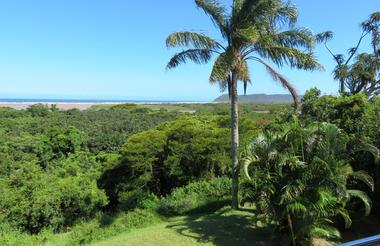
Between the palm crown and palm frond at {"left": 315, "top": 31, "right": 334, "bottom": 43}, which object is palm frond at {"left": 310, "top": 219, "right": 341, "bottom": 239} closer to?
the palm crown

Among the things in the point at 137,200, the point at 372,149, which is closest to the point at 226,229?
the point at 372,149

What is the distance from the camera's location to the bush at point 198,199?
11.9m

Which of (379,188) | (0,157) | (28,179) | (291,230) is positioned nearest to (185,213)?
(291,230)

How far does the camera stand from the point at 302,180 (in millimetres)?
7949

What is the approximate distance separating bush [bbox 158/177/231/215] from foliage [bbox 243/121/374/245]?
375 cm

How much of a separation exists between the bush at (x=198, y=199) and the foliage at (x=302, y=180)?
3.75 metres

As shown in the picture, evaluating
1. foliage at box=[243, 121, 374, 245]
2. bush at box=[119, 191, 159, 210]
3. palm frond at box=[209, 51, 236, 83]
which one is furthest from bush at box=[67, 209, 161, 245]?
palm frond at box=[209, 51, 236, 83]

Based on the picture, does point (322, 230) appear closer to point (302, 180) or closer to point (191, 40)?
point (302, 180)

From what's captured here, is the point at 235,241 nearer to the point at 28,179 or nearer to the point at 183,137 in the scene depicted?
the point at 183,137

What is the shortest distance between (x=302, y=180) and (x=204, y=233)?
2965 millimetres

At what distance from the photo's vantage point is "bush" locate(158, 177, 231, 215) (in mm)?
11920

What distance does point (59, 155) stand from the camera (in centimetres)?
2984

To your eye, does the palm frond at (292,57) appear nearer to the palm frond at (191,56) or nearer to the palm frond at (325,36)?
the palm frond at (191,56)

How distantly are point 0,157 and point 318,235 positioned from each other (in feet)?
74.3
